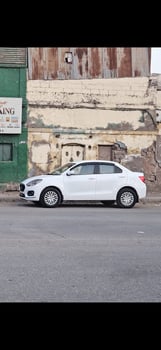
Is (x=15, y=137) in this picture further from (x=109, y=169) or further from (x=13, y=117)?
(x=109, y=169)

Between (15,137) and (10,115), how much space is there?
925 mm

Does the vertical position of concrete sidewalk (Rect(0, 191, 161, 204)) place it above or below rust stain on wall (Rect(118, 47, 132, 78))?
below

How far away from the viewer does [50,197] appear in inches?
630

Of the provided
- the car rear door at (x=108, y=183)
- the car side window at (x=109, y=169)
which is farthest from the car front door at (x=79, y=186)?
the car side window at (x=109, y=169)

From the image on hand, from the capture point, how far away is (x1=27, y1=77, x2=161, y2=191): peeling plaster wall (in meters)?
21.7

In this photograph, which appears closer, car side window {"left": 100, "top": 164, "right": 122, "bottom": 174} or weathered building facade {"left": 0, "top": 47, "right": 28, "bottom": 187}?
car side window {"left": 100, "top": 164, "right": 122, "bottom": 174}

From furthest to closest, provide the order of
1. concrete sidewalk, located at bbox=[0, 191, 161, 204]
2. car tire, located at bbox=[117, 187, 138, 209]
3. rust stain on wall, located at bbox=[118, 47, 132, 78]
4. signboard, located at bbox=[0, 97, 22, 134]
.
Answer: rust stain on wall, located at bbox=[118, 47, 132, 78], signboard, located at bbox=[0, 97, 22, 134], concrete sidewalk, located at bbox=[0, 191, 161, 204], car tire, located at bbox=[117, 187, 138, 209]

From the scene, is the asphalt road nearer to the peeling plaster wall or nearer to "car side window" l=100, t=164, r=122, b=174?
"car side window" l=100, t=164, r=122, b=174

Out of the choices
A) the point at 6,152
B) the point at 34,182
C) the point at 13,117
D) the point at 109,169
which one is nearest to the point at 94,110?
the point at 13,117

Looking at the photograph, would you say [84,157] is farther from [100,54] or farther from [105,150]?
[100,54]

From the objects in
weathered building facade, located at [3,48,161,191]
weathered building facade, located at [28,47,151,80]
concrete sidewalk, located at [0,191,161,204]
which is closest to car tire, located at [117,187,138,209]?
concrete sidewalk, located at [0,191,161,204]

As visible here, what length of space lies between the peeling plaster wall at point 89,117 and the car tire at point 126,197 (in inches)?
229

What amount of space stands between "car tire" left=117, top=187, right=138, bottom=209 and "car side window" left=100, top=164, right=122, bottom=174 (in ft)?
2.07
